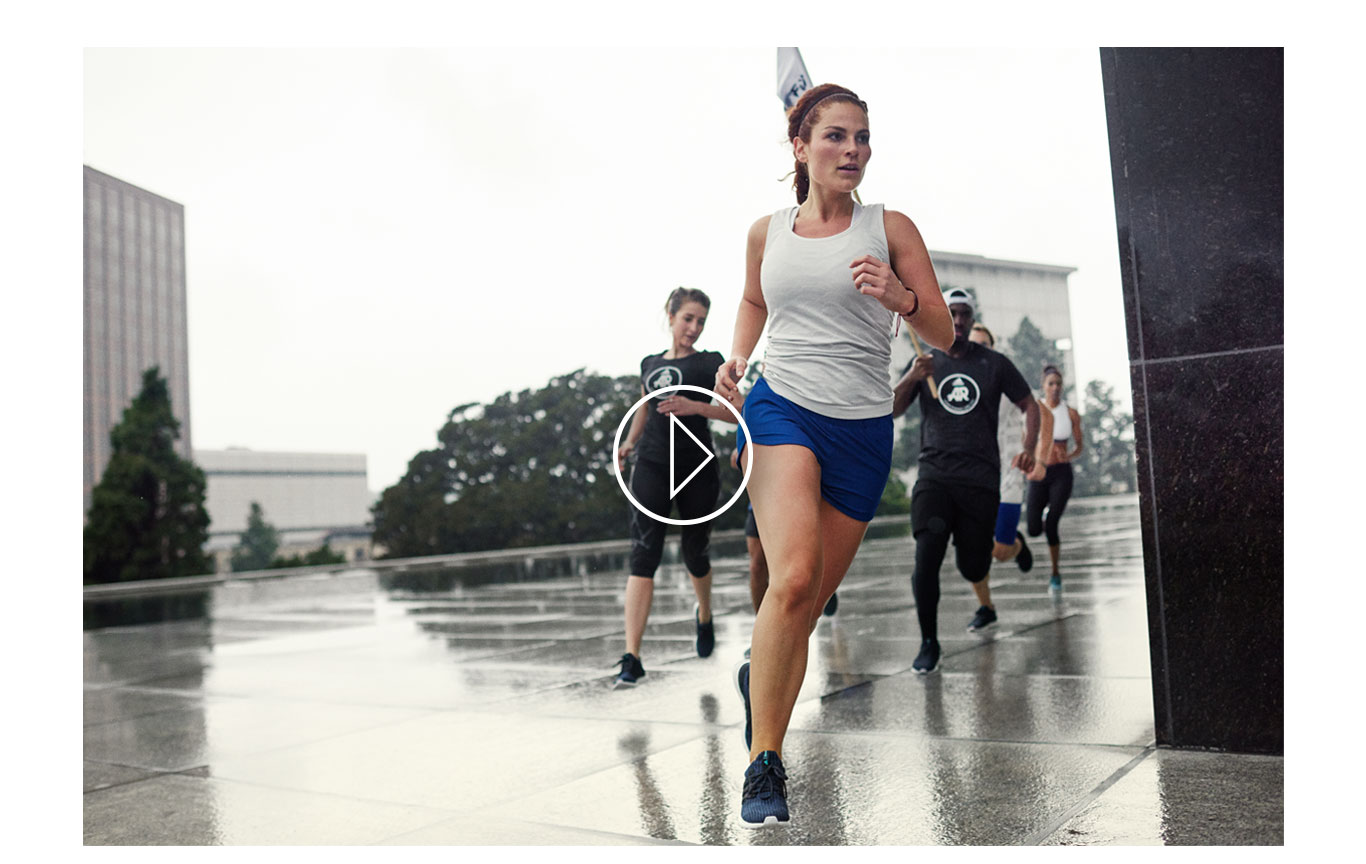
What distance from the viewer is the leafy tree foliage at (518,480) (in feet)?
74.8

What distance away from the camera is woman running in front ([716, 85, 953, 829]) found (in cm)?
321

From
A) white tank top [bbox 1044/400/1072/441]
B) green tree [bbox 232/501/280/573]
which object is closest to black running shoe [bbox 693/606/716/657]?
white tank top [bbox 1044/400/1072/441]

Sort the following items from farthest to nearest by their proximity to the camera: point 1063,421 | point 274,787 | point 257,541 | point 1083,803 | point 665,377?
point 257,541 → point 1063,421 → point 665,377 → point 274,787 → point 1083,803

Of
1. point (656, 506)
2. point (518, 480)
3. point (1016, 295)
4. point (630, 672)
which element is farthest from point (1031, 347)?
point (630, 672)

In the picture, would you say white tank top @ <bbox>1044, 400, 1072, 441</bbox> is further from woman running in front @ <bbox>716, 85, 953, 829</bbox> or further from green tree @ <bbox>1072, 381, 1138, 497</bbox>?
green tree @ <bbox>1072, 381, 1138, 497</bbox>

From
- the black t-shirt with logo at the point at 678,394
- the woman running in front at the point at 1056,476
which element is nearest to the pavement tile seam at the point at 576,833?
the black t-shirt with logo at the point at 678,394

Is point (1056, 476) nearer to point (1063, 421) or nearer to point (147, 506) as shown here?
point (1063, 421)

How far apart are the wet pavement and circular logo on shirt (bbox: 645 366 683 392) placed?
143 cm

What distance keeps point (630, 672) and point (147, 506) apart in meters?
19.2

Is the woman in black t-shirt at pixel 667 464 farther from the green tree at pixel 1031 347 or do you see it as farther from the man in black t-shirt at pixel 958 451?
the green tree at pixel 1031 347

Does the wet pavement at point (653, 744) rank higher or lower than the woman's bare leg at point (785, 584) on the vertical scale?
lower

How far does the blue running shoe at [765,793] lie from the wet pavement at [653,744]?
0.34ft

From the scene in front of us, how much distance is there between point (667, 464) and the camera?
5.72 metres
